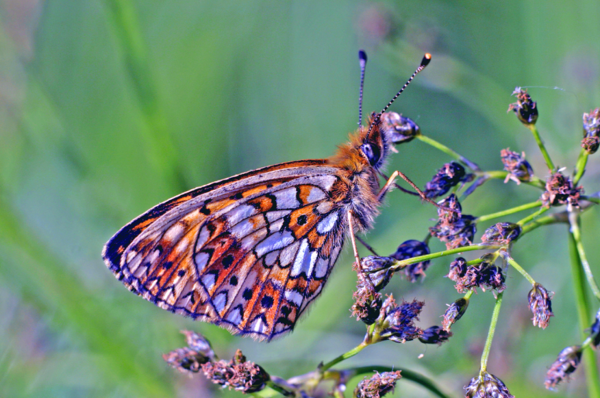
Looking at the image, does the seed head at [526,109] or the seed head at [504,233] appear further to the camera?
the seed head at [526,109]

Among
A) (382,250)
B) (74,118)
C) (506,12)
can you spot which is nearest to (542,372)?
(382,250)

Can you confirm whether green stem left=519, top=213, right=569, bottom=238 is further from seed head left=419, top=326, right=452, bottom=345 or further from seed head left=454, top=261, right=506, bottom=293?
seed head left=419, top=326, right=452, bottom=345

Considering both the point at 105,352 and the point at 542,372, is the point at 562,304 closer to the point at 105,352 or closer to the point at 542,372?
the point at 542,372

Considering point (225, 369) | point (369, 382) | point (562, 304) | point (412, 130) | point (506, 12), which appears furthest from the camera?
point (506, 12)

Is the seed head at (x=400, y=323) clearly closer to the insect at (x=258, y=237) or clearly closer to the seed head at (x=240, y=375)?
the seed head at (x=240, y=375)

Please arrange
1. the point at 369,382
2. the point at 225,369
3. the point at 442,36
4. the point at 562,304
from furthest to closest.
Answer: the point at 442,36
the point at 562,304
the point at 225,369
the point at 369,382

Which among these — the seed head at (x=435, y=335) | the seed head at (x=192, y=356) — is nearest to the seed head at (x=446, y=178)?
the seed head at (x=435, y=335)
